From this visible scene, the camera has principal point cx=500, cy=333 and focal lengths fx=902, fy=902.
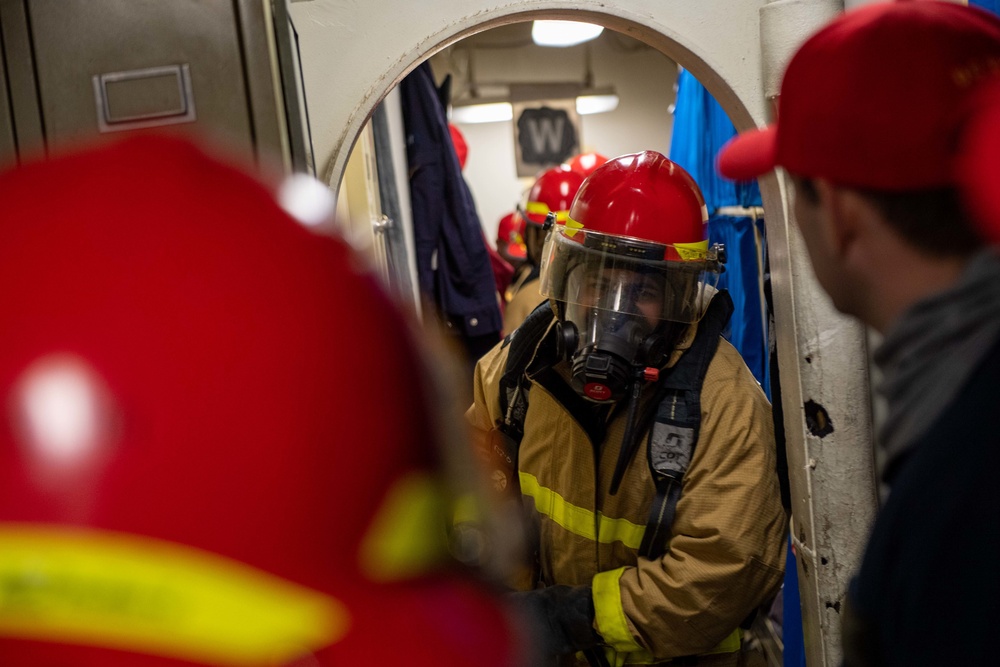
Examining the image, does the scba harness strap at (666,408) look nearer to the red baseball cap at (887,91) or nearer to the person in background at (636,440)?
the person in background at (636,440)

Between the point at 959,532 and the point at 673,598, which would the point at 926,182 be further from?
the point at 673,598

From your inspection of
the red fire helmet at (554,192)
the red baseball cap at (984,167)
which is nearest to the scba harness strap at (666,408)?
the red baseball cap at (984,167)

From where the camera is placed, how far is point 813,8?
2152 mm

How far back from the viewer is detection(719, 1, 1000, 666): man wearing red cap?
3.06 feet

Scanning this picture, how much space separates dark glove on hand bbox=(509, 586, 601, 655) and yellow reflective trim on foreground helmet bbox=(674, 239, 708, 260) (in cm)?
90

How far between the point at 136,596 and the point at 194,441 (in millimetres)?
114

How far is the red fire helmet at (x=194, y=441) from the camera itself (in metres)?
0.62

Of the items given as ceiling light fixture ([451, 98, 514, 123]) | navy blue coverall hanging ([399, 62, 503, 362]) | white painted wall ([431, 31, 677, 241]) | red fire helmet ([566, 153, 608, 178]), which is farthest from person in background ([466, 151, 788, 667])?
white painted wall ([431, 31, 677, 241])

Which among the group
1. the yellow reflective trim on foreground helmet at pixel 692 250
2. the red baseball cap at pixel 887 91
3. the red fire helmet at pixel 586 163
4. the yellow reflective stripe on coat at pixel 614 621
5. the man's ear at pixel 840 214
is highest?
the red fire helmet at pixel 586 163

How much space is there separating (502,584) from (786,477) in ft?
6.37

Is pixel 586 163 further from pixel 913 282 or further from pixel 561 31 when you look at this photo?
pixel 913 282

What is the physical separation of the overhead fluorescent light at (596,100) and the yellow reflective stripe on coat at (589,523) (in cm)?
884

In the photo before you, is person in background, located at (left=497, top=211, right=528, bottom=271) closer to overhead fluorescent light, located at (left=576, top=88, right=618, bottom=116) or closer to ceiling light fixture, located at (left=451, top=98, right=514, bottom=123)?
ceiling light fixture, located at (left=451, top=98, right=514, bottom=123)

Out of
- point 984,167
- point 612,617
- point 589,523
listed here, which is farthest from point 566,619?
point 984,167
